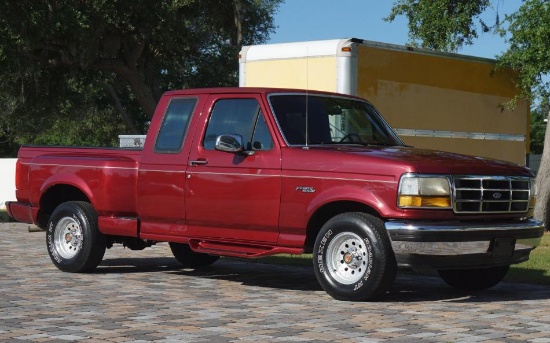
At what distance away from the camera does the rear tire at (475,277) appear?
1080 cm

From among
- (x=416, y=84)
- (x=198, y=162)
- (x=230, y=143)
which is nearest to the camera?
(x=230, y=143)

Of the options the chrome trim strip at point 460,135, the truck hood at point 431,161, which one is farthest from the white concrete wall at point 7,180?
the truck hood at point 431,161

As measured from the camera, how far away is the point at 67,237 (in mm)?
12312

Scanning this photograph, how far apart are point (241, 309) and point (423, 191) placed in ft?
6.07

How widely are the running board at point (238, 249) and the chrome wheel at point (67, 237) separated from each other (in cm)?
184

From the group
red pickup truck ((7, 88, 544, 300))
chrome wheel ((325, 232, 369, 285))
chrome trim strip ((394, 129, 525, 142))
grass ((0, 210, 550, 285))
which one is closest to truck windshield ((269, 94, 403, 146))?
red pickup truck ((7, 88, 544, 300))

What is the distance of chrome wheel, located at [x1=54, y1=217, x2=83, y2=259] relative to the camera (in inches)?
482

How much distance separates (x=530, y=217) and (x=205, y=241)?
3.19 meters

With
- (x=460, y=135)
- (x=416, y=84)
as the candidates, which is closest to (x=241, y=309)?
(x=416, y=84)

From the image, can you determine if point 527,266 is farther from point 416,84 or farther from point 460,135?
point 460,135

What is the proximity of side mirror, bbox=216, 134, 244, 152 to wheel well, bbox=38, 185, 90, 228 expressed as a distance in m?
2.78

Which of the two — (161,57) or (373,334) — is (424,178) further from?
(161,57)

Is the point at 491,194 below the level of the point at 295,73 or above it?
below

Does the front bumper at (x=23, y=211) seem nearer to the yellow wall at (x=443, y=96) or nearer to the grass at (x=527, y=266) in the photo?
the grass at (x=527, y=266)
